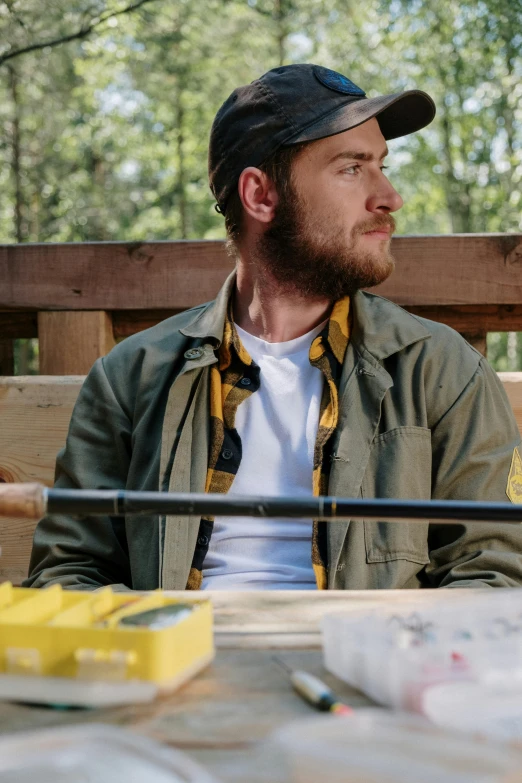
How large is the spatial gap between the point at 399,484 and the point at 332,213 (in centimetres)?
89

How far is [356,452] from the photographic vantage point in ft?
7.04

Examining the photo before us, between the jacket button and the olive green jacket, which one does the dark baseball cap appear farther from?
the jacket button

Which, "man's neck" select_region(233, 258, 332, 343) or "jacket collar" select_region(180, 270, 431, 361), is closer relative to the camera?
"jacket collar" select_region(180, 270, 431, 361)

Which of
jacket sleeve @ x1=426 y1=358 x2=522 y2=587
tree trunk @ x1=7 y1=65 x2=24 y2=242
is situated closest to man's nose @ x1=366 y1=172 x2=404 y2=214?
jacket sleeve @ x1=426 y1=358 x2=522 y2=587

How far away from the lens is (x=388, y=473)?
213 centimetres

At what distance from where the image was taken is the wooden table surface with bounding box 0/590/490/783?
0.80m

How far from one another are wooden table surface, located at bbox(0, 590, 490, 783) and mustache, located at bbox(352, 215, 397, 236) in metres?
1.44

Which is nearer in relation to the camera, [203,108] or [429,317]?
[429,317]

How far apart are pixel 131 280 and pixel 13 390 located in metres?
0.43

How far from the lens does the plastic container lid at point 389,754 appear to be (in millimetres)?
667

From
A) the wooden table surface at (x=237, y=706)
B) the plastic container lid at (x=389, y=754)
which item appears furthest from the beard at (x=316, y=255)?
the plastic container lid at (x=389, y=754)

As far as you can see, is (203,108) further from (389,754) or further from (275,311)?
(389,754)

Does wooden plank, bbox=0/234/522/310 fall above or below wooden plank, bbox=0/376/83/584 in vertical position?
above

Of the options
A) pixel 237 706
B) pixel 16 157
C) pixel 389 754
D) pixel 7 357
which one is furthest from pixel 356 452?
pixel 16 157
